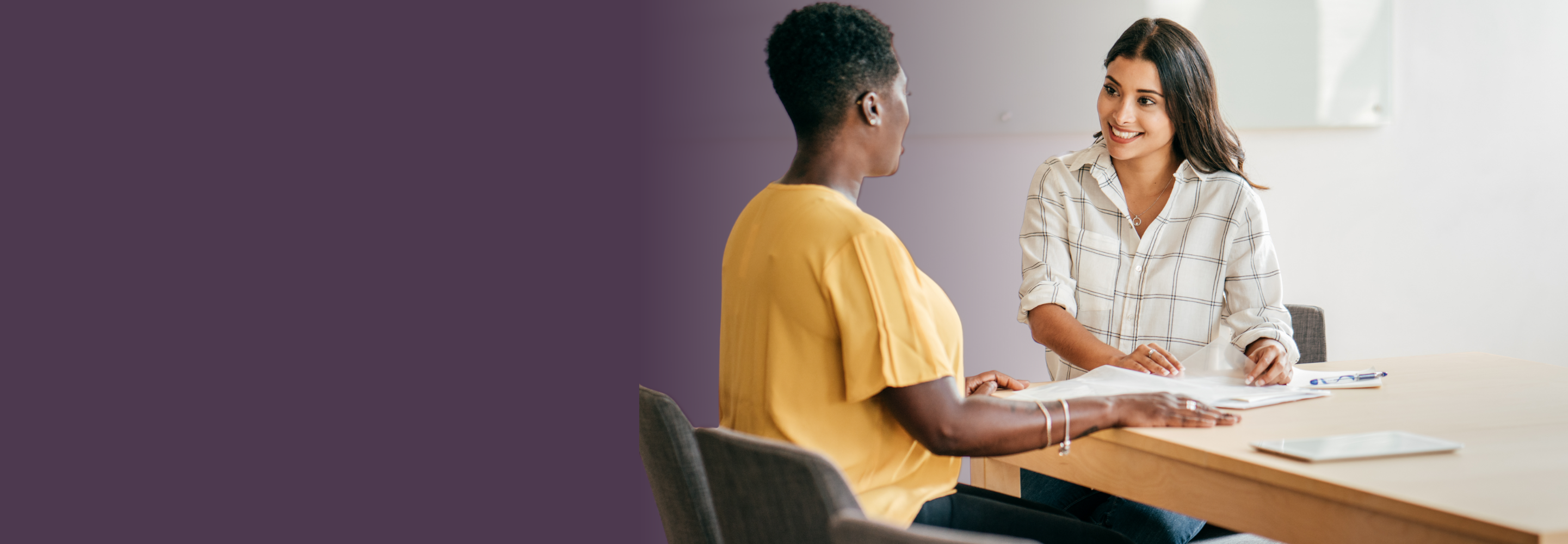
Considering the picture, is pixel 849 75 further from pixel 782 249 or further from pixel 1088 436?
pixel 1088 436

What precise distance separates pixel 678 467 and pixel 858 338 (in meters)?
0.28

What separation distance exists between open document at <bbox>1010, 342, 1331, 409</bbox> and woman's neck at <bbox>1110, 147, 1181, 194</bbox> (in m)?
0.45

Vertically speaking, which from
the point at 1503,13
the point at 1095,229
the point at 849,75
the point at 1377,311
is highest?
the point at 1503,13

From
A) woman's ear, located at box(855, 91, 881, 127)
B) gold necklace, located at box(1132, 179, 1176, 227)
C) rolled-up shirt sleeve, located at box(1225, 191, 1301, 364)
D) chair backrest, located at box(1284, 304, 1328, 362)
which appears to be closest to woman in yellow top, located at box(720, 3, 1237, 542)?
woman's ear, located at box(855, 91, 881, 127)

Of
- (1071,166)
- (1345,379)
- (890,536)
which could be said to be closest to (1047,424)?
(890,536)

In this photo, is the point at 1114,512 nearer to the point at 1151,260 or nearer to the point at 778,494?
the point at 1151,260

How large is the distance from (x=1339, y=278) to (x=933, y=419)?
8.98 feet

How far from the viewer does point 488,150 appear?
1.45m

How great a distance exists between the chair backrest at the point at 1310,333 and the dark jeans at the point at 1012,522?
1278 millimetres

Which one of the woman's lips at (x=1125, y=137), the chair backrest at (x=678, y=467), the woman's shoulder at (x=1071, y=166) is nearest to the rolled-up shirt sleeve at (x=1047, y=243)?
the woman's shoulder at (x=1071, y=166)

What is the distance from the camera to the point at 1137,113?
83.4 inches

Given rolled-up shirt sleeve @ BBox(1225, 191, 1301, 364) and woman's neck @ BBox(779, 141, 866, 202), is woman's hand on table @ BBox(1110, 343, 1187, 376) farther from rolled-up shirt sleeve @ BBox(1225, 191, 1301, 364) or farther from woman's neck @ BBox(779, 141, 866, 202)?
woman's neck @ BBox(779, 141, 866, 202)

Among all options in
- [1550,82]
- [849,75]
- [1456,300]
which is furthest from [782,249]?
[1550,82]

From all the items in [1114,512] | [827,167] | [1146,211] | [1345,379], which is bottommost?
[1114,512]
